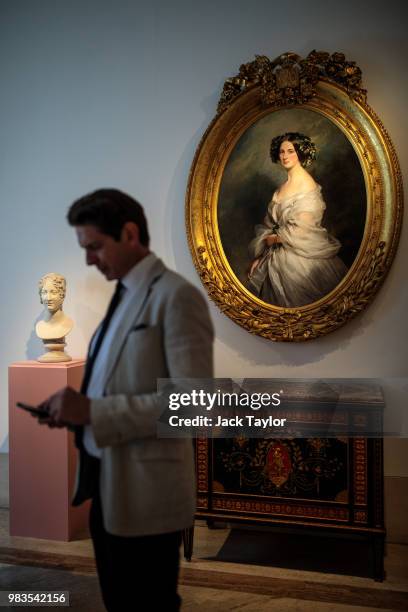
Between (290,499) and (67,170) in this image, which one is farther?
(67,170)

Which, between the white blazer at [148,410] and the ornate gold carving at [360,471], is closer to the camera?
the white blazer at [148,410]

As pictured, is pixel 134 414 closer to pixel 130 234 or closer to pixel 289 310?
pixel 130 234

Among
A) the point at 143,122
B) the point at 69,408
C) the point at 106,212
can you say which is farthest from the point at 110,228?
the point at 143,122

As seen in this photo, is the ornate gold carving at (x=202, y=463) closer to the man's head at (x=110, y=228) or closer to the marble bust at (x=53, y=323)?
the marble bust at (x=53, y=323)

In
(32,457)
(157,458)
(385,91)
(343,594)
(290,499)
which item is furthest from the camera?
(32,457)

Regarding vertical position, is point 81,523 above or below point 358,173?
below

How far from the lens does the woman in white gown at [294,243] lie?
4215 mm

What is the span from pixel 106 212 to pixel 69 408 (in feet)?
2.05

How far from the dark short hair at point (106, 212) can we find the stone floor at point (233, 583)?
2331 mm

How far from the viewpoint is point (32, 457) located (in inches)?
173

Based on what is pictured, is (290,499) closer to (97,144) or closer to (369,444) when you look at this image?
(369,444)

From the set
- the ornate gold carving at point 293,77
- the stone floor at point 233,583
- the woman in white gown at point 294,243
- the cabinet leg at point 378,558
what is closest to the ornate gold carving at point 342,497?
the cabinet leg at point 378,558

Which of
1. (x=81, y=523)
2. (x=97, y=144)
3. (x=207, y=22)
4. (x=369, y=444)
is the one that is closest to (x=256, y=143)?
(x=207, y=22)

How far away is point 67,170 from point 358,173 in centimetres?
245
